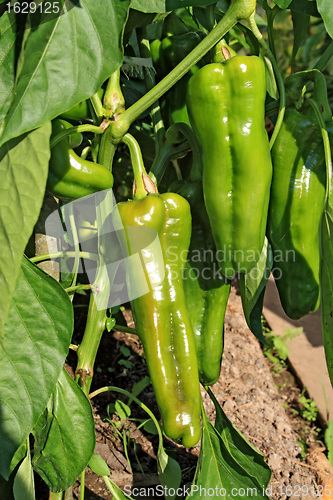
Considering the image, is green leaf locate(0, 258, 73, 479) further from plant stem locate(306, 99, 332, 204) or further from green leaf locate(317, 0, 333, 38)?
green leaf locate(317, 0, 333, 38)

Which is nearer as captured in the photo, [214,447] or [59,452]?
[59,452]

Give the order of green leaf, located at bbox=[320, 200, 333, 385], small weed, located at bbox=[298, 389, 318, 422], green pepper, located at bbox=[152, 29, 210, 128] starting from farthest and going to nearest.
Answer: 1. small weed, located at bbox=[298, 389, 318, 422]
2. green pepper, located at bbox=[152, 29, 210, 128]
3. green leaf, located at bbox=[320, 200, 333, 385]

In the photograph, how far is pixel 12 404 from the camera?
614mm

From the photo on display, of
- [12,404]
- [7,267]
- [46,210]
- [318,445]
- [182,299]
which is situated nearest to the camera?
[7,267]

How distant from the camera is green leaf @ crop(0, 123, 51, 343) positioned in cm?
47

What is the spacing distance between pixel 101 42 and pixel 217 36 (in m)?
0.17

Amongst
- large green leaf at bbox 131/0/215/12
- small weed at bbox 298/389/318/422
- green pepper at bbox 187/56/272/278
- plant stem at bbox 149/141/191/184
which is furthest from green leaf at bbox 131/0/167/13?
small weed at bbox 298/389/318/422

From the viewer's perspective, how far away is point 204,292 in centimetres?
84

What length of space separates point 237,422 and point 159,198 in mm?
1152

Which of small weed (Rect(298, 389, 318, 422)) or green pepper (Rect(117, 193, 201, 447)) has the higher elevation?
green pepper (Rect(117, 193, 201, 447))

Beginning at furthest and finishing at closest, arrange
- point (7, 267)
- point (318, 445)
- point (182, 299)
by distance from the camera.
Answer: point (318, 445)
point (182, 299)
point (7, 267)

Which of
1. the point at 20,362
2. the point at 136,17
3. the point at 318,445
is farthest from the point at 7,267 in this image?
the point at 318,445

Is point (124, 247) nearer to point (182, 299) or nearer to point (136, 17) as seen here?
point (182, 299)

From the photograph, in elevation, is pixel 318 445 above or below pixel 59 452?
below
